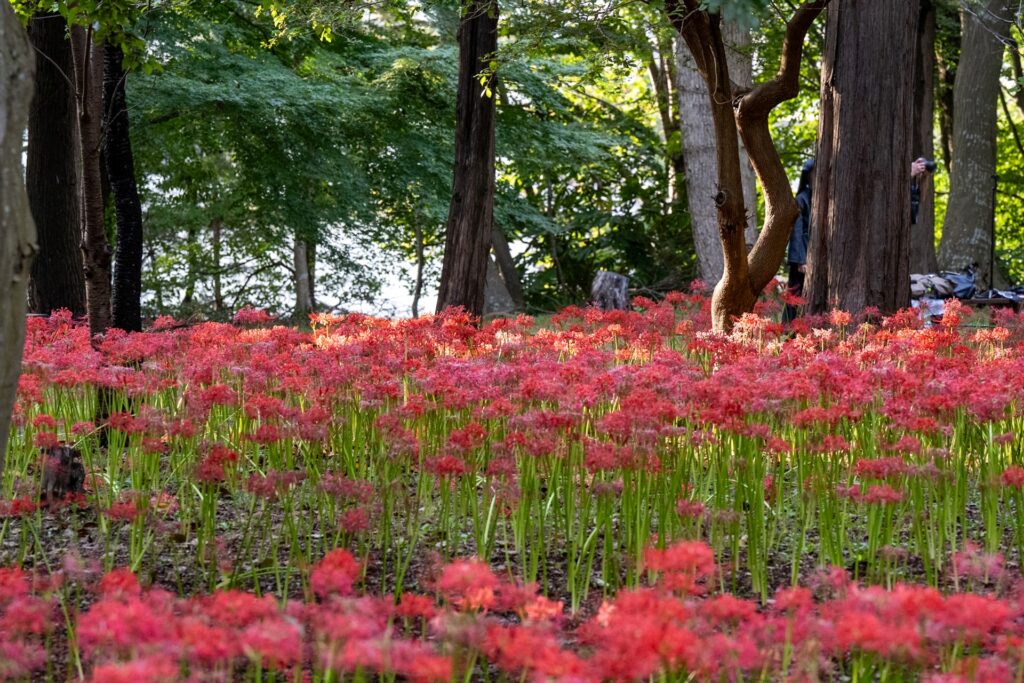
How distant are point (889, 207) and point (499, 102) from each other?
11121 millimetres

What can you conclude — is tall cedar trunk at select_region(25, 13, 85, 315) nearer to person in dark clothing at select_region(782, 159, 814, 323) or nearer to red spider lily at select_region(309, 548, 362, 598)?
person in dark clothing at select_region(782, 159, 814, 323)

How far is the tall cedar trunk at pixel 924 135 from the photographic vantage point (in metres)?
18.5

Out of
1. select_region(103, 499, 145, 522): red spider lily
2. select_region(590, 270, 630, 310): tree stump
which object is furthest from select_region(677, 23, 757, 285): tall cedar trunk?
select_region(103, 499, 145, 522): red spider lily

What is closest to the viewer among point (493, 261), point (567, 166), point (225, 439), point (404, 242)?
point (225, 439)

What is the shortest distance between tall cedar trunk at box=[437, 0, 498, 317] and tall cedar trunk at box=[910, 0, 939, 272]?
381 inches

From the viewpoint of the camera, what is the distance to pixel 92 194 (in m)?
6.37

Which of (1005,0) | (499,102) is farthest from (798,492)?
(1005,0)

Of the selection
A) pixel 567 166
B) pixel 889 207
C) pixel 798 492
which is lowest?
pixel 798 492

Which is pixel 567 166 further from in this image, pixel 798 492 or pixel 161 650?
pixel 161 650


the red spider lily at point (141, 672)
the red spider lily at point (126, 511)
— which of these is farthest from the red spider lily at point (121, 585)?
the red spider lily at point (126, 511)

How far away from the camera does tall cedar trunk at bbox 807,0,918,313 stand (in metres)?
9.05

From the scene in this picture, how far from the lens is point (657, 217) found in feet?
74.6

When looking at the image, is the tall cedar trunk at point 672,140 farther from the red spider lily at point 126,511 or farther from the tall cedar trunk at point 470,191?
the red spider lily at point 126,511

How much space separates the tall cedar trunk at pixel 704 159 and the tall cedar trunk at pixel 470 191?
505 centimetres
